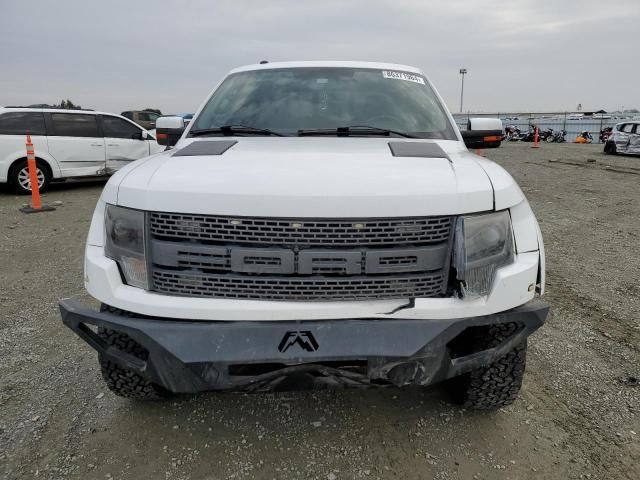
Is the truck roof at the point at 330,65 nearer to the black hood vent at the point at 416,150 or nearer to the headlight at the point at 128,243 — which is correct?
the black hood vent at the point at 416,150

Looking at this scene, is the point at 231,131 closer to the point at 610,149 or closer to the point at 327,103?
the point at 327,103

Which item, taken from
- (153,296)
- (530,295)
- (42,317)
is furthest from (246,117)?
(42,317)

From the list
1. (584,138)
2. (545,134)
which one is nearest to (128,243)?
(584,138)

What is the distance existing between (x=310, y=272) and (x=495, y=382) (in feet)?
3.77

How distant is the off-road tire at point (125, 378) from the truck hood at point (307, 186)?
642mm

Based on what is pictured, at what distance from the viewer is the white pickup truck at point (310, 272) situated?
179 centimetres

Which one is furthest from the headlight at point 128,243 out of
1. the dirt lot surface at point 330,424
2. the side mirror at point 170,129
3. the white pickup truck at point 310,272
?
the side mirror at point 170,129

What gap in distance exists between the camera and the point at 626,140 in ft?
60.6

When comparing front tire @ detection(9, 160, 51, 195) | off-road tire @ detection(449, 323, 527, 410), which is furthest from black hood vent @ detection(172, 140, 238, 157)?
front tire @ detection(9, 160, 51, 195)

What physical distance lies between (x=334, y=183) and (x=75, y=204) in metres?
8.36

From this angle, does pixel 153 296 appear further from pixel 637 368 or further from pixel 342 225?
pixel 637 368

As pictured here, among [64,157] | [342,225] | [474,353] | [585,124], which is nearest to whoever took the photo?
[342,225]

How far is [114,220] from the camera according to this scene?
6.59ft

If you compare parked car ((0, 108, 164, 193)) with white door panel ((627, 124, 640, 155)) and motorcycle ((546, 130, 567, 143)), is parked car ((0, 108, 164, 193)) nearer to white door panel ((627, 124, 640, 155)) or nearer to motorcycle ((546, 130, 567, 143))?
white door panel ((627, 124, 640, 155))
